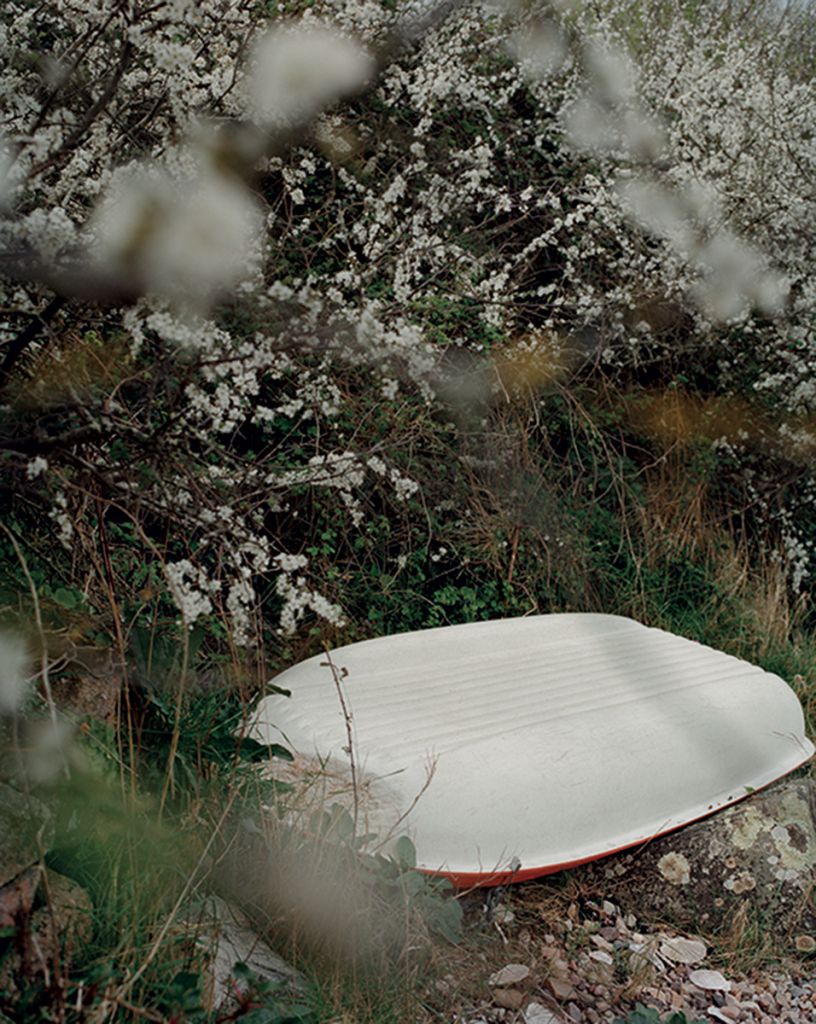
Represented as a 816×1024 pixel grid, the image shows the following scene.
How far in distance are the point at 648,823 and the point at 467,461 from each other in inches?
62.2

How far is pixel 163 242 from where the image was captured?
168 cm

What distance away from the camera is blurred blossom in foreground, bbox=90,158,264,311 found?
161cm

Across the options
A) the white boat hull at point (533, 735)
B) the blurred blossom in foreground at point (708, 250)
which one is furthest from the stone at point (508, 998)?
the blurred blossom in foreground at point (708, 250)

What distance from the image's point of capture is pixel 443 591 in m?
3.50

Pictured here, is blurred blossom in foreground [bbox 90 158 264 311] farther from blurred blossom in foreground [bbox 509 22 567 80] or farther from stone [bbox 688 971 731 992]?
blurred blossom in foreground [bbox 509 22 567 80]

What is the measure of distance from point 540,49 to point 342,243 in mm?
1492

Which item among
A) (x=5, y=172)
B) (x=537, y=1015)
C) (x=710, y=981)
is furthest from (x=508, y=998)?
(x=5, y=172)

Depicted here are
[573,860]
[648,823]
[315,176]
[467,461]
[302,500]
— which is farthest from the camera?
[315,176]

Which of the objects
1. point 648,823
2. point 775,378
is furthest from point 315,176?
point 648,823

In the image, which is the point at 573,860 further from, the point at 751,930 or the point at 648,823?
the point at 751,930

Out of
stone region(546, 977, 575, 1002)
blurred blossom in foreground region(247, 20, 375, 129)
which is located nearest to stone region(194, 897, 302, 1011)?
stone region(546, 977, 575, 1002)

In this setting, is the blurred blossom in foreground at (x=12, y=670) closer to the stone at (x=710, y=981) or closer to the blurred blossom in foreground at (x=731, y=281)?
the stone at (x=710, y=981)

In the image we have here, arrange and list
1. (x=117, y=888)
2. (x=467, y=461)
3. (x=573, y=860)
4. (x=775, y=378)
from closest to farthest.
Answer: (x=117, y=888), (x=573, y=860), (x=467, y=461), (x=775, y=378)

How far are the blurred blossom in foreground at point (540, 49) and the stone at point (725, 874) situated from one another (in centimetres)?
327
